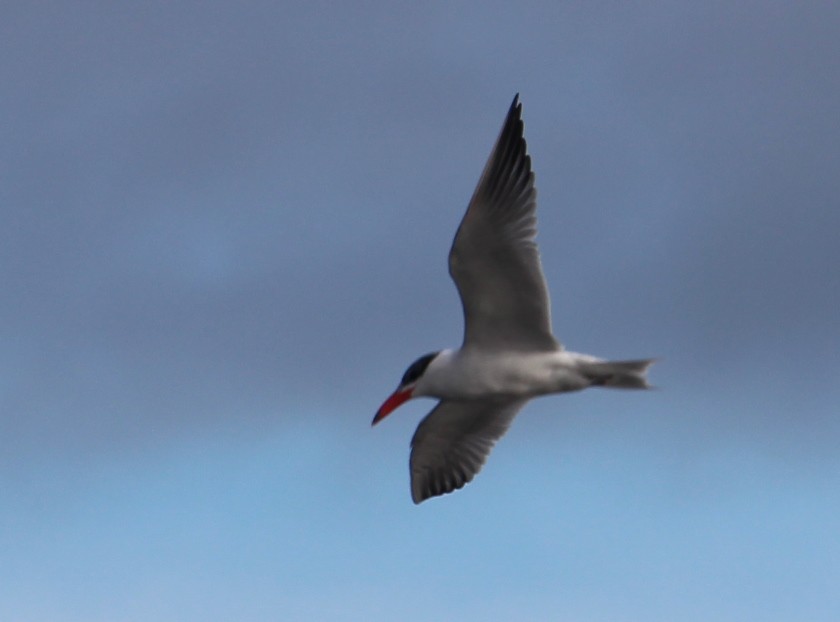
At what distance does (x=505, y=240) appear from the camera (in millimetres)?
13422

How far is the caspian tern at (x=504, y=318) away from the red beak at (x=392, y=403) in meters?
0.01

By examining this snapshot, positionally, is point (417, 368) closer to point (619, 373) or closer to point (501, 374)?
point (501, 374)

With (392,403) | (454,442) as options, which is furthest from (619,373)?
(454,442)

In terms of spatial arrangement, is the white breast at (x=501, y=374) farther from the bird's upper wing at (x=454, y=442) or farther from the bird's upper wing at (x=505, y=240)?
the bird's upper wing at (x=454, y=442)

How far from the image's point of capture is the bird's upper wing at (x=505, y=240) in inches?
527

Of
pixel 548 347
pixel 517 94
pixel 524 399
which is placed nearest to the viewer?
pixel 517 94

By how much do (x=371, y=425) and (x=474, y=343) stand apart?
1.56 metres

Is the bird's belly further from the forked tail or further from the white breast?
the forked tail

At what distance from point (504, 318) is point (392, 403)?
1.95m

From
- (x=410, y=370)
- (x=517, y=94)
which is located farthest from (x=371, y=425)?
(x=517, y=94)

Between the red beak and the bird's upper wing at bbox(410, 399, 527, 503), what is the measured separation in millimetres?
756

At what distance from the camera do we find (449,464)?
16.4 metres

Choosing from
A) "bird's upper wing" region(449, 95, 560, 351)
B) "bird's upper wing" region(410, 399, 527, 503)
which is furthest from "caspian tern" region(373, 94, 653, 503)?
"bird's upper wing" region(410, 399, 527, 503)

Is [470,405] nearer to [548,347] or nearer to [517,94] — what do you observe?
[548,347]
